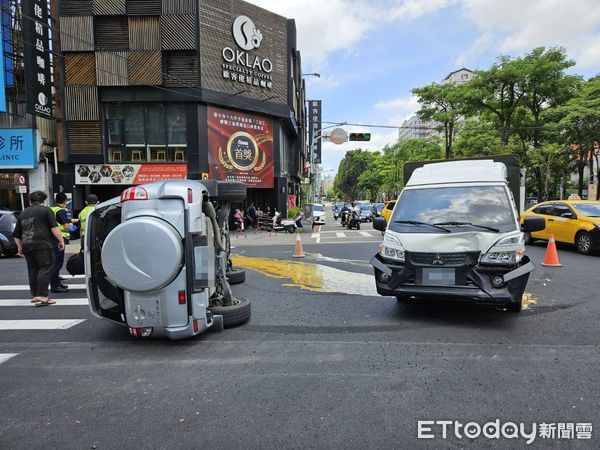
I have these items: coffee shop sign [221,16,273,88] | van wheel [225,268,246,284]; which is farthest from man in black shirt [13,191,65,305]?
coffee shop sign [221,16,273,88]

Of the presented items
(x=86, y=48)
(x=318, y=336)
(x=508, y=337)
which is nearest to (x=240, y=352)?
(x=318, y=336)

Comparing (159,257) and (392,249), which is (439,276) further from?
(159,257)

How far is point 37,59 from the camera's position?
1906 centimetres

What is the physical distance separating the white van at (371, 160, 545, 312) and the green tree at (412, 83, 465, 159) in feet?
93.1

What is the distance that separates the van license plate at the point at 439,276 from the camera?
16.4ft

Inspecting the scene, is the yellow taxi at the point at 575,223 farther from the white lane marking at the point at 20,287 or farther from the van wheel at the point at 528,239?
the white lane marking at the point at 20,287

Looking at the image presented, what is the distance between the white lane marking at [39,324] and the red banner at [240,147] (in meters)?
17.1

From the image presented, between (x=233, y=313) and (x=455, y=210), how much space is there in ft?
10.8

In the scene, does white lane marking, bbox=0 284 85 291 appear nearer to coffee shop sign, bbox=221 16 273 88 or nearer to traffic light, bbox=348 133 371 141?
coffee shop sign, bbox=221 16 273 88

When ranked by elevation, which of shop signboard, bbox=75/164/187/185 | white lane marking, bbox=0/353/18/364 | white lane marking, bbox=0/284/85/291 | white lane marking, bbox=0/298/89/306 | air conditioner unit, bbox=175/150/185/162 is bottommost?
white lane marking, bbox=0/284/85/291

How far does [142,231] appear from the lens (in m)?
4.23

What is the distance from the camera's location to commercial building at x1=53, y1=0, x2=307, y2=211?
21.4m

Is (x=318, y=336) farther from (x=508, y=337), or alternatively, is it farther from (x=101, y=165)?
(x=101, y=165)

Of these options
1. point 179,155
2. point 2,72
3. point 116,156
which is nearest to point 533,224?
point 179,155
